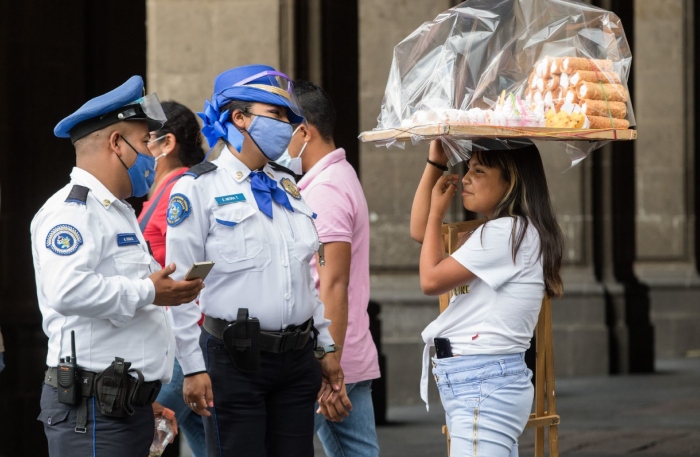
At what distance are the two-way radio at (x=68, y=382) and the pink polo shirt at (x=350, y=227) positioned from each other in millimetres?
1493

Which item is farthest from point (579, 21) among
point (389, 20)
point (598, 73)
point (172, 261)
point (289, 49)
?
point (389, 20)

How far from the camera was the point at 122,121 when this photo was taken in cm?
369

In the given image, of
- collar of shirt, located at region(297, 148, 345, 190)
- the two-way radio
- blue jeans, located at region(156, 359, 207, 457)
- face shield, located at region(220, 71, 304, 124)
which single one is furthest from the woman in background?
the two-way radio

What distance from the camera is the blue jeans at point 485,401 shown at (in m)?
3.95

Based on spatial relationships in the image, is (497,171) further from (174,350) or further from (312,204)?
(174,350)

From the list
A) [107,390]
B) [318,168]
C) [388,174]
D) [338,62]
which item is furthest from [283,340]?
[388,174]

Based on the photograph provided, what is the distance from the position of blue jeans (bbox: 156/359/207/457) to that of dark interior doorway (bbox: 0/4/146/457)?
4.30 ft

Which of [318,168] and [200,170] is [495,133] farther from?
[318,168]

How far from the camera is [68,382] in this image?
11.2ft

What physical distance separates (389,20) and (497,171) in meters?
6.34

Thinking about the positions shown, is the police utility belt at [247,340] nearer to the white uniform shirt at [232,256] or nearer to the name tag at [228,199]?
the white uniform shirt at [232,256]

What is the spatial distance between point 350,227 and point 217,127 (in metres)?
0.86

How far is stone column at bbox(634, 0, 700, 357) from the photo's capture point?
1484 centimetres

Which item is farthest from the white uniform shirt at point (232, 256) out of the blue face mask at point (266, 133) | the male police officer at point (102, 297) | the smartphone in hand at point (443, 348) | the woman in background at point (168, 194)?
the woman in background at point (168, 194)
